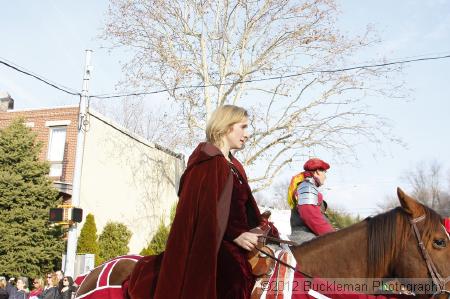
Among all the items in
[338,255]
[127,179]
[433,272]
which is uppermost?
[127,179]

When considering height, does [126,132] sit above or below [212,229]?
above

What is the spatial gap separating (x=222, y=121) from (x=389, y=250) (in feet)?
4.85

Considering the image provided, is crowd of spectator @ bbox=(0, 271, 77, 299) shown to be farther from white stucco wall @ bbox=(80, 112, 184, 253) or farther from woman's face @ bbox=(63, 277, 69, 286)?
white stucco wall @ bbox=(80, 112, 184, 253)

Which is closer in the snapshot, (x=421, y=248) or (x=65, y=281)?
(x=421, y=248)

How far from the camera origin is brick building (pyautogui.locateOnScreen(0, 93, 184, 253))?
20.0 m

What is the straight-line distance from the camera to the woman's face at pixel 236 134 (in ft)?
11.5

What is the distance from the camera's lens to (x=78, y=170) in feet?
49.1

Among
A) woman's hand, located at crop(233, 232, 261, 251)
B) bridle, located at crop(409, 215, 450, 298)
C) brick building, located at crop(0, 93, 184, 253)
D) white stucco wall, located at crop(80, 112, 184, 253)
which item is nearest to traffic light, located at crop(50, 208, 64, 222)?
brick building, located at crop(0, 93, 184, 253)

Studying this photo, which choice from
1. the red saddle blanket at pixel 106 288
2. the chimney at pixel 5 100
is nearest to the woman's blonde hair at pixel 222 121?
the red saddle blanket at pixel 106 288

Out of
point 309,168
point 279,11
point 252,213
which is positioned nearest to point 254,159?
point 279,11

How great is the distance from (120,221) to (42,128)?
16.9ft

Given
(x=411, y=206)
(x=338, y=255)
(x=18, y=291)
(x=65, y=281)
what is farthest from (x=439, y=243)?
(x=18, y=291)

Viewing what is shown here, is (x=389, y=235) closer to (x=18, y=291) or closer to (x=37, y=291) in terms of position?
(x=37, y=291)

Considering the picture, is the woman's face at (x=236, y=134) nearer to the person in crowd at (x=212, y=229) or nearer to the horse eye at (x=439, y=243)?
the person in crowd at (x=212, y=229)
